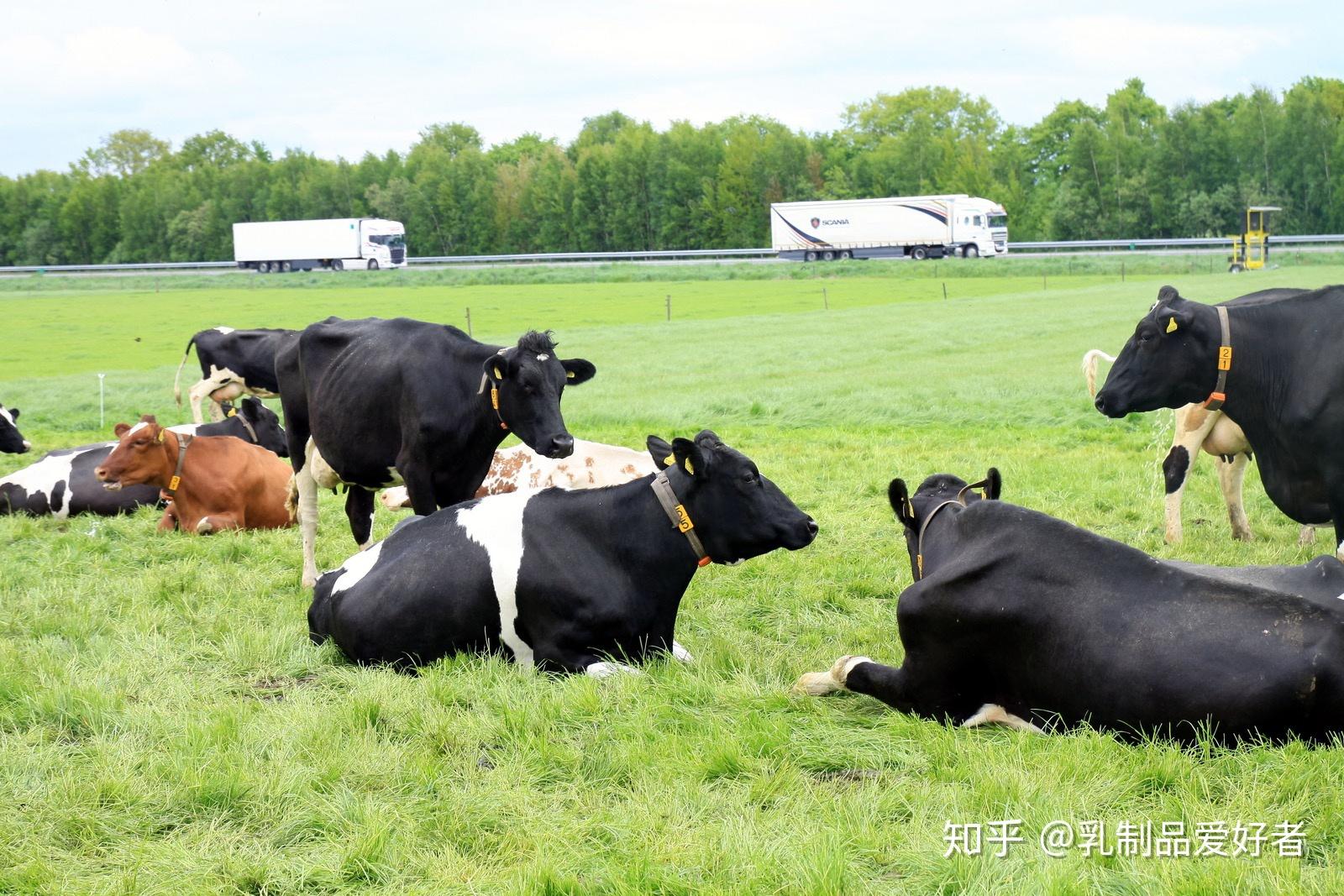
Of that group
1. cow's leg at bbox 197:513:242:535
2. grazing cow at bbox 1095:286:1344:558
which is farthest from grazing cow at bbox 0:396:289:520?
grazing cow at bbox 1095:286:1344:558

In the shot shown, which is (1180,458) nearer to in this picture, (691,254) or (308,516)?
(308,516)

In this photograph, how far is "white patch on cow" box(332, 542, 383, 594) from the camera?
22.3 feet

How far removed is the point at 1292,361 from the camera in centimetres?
762

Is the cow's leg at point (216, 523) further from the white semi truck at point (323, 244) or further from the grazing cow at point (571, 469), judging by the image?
the white semi truck at point (323, 244)

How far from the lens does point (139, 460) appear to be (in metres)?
10.6

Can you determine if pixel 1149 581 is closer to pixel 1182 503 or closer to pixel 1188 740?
pixel 1188 740

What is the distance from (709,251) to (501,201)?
24992mm

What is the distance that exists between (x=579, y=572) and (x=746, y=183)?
9071 centimetres

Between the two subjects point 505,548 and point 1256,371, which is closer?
point 505,548

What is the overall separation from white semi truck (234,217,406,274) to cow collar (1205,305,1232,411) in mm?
75336

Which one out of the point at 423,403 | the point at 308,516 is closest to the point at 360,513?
the point at 308,516

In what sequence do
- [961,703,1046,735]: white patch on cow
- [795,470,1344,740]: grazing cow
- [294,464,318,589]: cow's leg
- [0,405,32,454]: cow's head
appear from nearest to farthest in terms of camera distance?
[795,470,1344,740]: grazing cow, [961,703,1046,735]: white patch on cow, [294,464,318,589]: cow's leg, [0,405,32,454]: cow's head

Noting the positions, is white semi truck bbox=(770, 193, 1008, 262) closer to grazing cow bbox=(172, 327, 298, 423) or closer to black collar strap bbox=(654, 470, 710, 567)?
grazing cow bbox=(172, 327, 298, 423)

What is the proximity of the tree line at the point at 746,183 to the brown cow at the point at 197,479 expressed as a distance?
79746 millimetres
